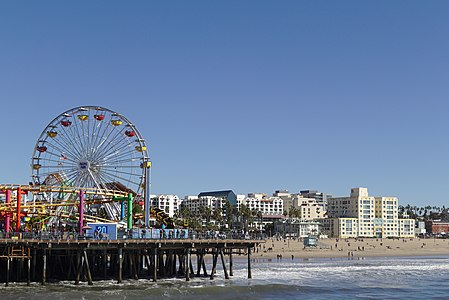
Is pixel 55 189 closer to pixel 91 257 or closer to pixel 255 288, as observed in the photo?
pixel 91 257

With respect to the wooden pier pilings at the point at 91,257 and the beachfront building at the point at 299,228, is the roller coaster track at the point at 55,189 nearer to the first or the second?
the wooden pier pilings at the point at 91,257

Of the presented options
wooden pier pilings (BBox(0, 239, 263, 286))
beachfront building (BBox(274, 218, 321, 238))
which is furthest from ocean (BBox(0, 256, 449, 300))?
beachfront building (BBox(274, 218, 321, 238))

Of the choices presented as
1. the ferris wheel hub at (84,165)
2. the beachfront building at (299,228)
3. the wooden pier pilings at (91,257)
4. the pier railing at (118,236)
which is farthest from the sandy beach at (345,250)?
the wooden pier pilings at (91,257)

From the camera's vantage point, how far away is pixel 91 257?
2340 inches

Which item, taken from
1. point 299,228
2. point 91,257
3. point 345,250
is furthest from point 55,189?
point 299,228

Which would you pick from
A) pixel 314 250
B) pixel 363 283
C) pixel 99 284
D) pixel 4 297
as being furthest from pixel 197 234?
pixel 314 250

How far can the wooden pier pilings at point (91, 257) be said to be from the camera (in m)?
52.0

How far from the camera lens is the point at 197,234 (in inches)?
2378

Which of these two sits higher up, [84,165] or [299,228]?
[84,165]

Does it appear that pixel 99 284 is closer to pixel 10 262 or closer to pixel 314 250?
pixel 10 262

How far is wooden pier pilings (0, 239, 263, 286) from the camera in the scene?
52000 mm

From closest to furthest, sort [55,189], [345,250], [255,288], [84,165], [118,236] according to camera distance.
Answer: [255,288] → [118,236] → [55,189] → [84,165] → [345,250]

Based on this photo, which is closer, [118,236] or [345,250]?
[118,236]

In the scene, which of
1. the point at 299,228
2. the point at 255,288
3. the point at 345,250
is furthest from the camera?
the point at 299,228
